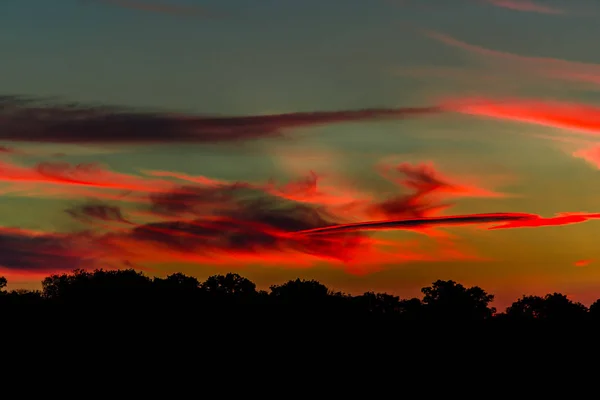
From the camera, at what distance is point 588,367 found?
123250 millimetres

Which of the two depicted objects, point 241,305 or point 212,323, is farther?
point 241,305

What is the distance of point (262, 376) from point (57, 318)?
29.8 meters

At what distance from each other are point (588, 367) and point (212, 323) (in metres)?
53.9

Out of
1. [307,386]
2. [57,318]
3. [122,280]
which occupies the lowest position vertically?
[307,386]

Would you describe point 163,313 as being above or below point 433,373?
above

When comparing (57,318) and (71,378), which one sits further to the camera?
(57,318)

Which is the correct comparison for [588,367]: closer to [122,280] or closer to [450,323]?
[450,323]

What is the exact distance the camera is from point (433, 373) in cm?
12200

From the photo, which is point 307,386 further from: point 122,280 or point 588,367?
point 122,280

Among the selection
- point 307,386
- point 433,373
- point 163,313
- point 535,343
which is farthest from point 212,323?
point 535,343

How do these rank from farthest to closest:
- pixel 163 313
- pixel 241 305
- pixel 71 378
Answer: pixel 241 305
pixel 163 313
pixel 71 378

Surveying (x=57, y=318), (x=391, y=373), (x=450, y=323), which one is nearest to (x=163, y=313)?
(x=57, y=318)

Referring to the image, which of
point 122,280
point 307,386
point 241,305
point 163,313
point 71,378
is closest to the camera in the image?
point 71,378

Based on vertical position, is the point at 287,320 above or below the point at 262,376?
above
